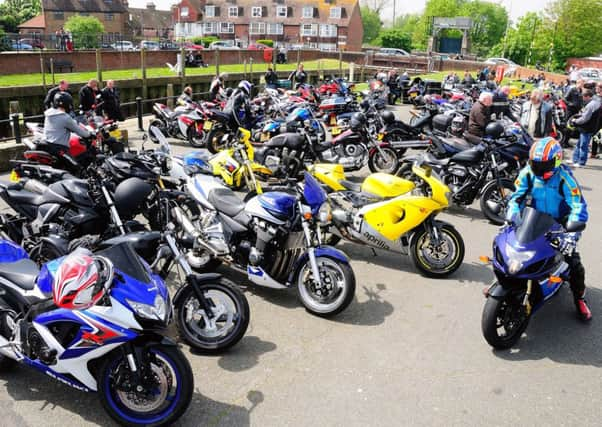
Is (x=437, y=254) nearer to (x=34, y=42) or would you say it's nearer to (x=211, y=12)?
(x=34, y=42)

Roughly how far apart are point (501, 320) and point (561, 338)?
79 cm

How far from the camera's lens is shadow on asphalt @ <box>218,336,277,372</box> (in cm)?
424

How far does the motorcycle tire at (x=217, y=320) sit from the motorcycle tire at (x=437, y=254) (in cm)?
248

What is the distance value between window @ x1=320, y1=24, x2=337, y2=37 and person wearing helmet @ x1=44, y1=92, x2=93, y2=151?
73.6 metres

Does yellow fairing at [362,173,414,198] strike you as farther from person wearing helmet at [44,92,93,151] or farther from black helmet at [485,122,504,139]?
person wearing helmet at [44,92,93,151]

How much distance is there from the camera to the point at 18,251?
13.6ft

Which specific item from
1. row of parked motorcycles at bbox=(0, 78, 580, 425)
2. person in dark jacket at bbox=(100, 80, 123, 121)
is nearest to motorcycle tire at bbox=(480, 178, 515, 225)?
row of parked motorcycles at bbox=(0, 78, 580, 425)

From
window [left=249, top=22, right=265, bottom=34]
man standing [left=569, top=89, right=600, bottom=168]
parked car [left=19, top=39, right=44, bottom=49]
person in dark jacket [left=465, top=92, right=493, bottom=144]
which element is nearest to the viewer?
person in dark jacket [left=465, top=92, right=493, bottom=144]

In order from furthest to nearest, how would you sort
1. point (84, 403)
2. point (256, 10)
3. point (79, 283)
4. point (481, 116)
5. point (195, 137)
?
point (256, 10)
point (195, 137)
point (481, 116)
point (84, 403)
point (79, 283)

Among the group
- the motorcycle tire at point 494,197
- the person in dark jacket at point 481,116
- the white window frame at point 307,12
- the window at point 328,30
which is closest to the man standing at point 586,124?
the person in dark jacket at point 481,116

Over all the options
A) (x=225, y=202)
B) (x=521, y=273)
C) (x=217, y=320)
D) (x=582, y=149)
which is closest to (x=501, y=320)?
(x=521, y=273)

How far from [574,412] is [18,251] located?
4.31 metres

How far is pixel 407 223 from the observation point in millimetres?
5871

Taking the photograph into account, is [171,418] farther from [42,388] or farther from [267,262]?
[267,262]
